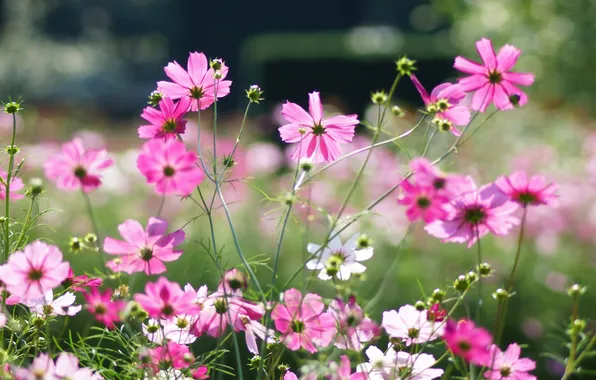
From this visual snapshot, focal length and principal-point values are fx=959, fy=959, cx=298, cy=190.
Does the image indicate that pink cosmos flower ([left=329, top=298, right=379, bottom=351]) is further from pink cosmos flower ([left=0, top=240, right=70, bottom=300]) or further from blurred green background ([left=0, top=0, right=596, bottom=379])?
pink cosmos flower ([left=0, top=240, right=70, bottom=300])

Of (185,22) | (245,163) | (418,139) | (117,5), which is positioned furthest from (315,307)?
(117,5)

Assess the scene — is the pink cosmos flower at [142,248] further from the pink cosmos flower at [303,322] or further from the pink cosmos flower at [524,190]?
the pink cosmos flower at [524,190]

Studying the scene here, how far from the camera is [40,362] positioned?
967mm

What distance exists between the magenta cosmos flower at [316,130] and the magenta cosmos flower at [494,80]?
0.16 m

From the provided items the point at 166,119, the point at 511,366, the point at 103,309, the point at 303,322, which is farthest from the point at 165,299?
the point at 511,366

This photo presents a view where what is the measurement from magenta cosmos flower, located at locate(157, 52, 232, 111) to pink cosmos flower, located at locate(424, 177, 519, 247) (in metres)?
0.32

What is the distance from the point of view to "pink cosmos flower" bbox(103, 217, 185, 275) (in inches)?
44.9

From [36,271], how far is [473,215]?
0.51m

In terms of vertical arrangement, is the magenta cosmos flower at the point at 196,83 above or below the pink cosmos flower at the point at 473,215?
above

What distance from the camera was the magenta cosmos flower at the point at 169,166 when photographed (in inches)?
40.4

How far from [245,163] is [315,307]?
449 cm

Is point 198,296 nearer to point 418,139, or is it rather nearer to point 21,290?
point 21,290

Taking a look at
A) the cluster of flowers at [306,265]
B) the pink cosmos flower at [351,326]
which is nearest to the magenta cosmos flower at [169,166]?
the cluster of flowers at [306,265]

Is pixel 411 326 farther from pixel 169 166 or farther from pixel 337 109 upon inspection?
pixel 337 109
